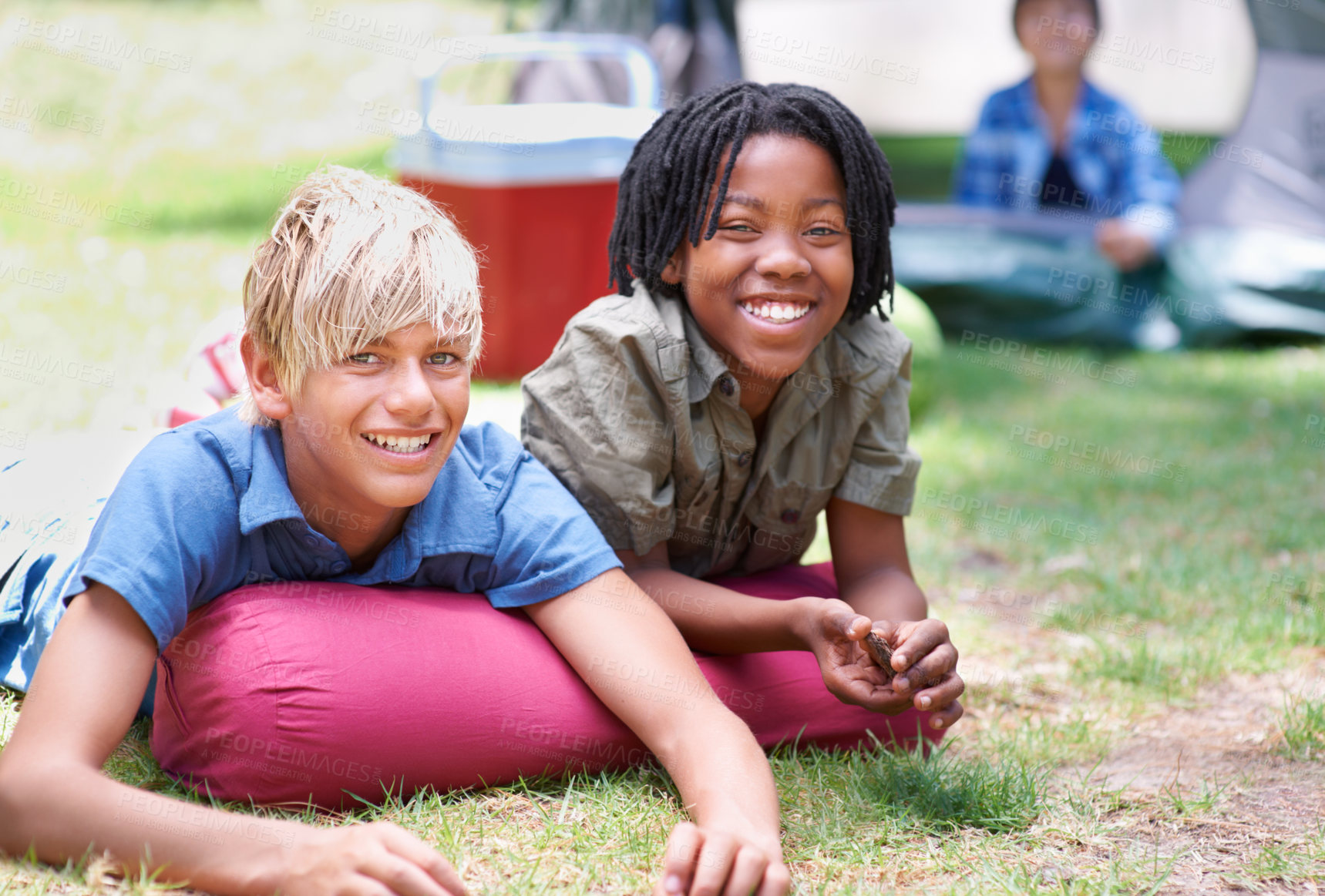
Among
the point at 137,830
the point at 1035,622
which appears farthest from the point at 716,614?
the point at 1035,622

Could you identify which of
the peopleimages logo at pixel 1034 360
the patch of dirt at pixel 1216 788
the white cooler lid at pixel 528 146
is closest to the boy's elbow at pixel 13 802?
the patch of dirt at pixel 1216 788

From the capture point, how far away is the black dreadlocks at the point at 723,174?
7.89ft

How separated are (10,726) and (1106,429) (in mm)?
4242

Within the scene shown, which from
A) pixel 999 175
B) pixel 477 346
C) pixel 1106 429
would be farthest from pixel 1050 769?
pixel 999 175

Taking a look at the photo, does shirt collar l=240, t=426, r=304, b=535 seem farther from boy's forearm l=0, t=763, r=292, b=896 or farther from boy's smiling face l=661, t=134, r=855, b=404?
boy's smiling face l=661, t=134, r=855, b=404

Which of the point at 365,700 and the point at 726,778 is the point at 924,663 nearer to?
the point at 726,778

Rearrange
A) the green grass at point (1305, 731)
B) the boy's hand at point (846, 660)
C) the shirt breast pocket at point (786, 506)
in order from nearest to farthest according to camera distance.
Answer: the boy's hand at point (846, 660) → the green grass at point (1305, 731) → the shirt breast pocket at point (786, 506)

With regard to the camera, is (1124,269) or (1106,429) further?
(1124,269)

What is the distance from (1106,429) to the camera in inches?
208

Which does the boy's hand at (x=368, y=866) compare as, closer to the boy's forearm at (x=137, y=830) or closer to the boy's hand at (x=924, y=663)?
the boy's forearm at (x=137, y=830)

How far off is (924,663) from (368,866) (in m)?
0.94

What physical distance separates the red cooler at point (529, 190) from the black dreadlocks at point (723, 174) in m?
2.60

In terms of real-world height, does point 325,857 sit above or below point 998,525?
above

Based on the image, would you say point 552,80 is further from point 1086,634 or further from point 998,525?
point 1086,634
